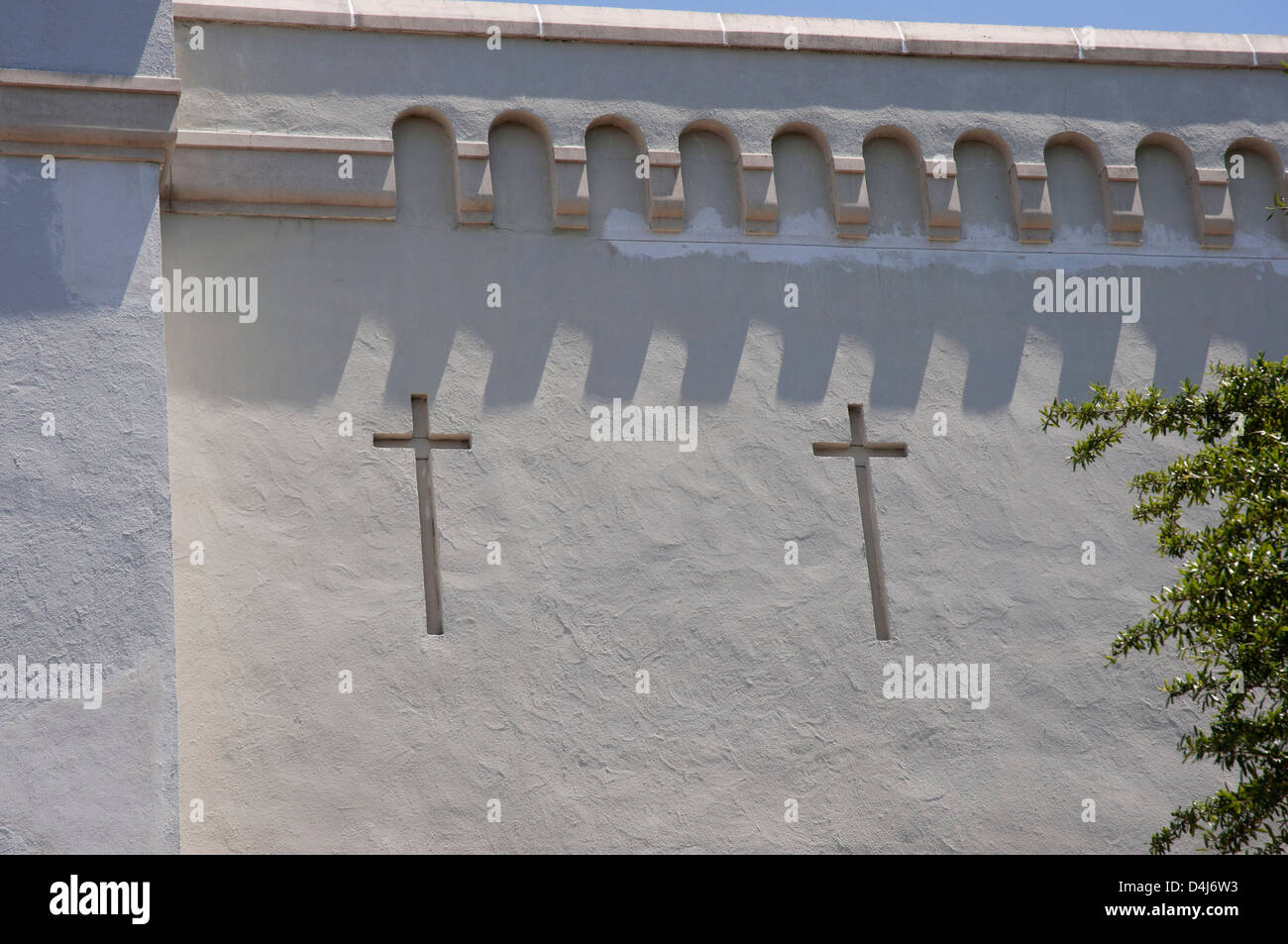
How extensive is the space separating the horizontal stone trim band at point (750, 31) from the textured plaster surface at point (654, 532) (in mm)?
326

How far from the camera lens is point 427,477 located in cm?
883

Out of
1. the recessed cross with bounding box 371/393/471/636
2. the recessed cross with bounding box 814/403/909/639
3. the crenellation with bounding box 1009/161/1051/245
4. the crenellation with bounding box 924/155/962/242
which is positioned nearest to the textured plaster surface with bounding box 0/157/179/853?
the recessed cross with bounding box 371/393/471/636

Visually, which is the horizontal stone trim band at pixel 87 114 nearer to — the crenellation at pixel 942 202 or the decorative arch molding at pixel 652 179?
the decorative arch molding at pixel 652 179

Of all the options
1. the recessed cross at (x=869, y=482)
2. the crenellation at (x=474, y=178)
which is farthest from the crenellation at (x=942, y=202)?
the crenellation at (x=474, y=178)

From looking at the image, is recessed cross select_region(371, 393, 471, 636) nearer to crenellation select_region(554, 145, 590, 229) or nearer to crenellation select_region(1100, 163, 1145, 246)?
crenellation select_region(554, 145, 590, 229)

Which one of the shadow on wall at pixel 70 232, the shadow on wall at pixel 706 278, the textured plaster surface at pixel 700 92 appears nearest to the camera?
the shadow on wall at pixel 70 232

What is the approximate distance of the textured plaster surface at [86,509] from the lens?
7.28 metres

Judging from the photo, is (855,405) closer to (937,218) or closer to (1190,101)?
(937,218)

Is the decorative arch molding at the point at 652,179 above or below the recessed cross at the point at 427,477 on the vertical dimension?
above

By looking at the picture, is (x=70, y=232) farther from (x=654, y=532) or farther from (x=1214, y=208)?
(x=1214, y=208)

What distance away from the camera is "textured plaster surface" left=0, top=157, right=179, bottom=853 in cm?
728

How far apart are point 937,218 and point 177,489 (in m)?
4.39

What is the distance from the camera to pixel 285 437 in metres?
8.70

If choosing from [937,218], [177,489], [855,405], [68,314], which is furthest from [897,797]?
[68,314]
